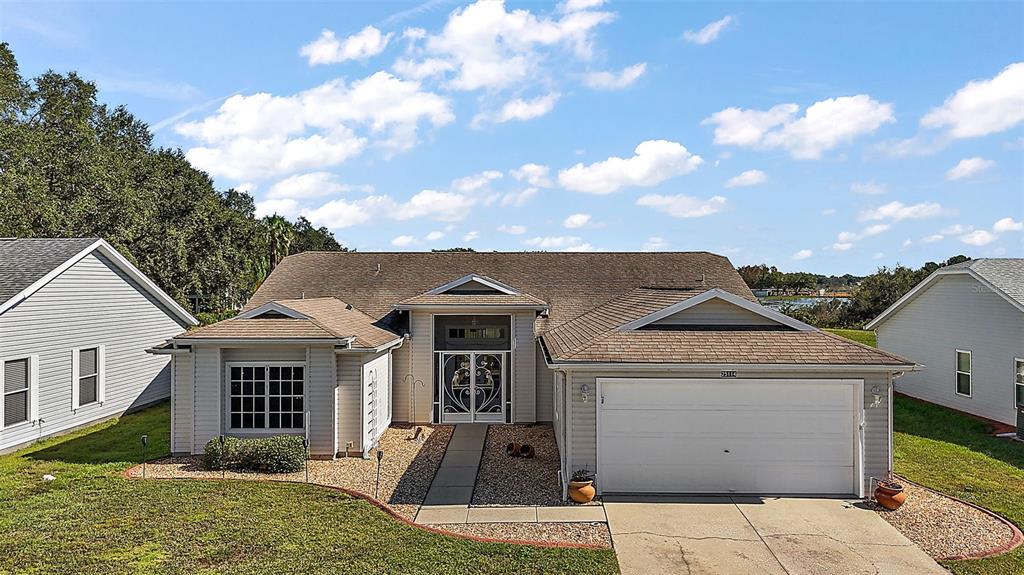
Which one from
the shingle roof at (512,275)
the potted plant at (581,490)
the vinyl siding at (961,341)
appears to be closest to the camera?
the potted plant at (581,490)

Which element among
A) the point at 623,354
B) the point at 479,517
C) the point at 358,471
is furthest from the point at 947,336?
the point at 358,471

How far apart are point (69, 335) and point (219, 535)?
10.1m

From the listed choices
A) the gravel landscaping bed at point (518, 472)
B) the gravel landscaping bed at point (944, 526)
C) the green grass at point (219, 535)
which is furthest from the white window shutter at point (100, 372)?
the gravel landscaping bed at point (944, 526)

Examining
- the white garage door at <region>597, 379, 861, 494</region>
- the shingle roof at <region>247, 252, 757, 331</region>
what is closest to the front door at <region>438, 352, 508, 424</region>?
the shingle roof at <region>247, 252, 757, 331</region>

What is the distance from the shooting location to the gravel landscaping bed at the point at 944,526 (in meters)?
8.42

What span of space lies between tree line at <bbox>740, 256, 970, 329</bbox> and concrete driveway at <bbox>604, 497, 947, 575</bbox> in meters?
29.6

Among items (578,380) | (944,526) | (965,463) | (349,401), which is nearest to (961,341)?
(965,463)

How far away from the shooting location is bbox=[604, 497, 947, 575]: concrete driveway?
25.5ft

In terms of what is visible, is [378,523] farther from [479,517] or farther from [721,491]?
[721,491]

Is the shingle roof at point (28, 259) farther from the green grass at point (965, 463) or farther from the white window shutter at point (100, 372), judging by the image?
the green grass at point (965, 463)

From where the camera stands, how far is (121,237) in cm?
3088

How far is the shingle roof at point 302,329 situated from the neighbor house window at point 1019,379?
17170 millimetres

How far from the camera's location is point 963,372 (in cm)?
1836

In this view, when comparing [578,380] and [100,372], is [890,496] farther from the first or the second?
[100,372]
